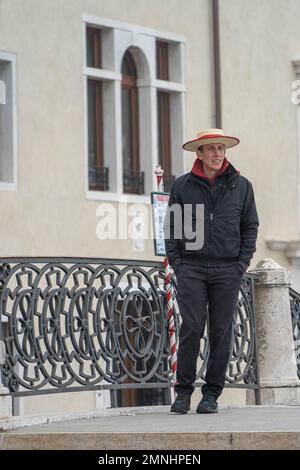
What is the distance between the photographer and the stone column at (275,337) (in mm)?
16172

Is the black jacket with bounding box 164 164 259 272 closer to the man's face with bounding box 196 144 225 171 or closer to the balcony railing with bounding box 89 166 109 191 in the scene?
the man's face with bounding box 196 144 225 171

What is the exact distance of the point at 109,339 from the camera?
48.2 ft

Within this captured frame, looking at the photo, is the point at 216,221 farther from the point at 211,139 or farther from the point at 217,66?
the point at 217,66

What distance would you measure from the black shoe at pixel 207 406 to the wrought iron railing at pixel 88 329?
97 centimetres

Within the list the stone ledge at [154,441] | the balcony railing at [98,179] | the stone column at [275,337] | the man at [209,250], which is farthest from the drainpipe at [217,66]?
the stone ledge at [154,441]

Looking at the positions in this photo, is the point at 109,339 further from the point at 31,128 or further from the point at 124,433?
the point at 31,128

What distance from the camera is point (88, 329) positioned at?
14.6 meters

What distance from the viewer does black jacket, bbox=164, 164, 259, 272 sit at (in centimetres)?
1341

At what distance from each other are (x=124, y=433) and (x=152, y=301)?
375 cm

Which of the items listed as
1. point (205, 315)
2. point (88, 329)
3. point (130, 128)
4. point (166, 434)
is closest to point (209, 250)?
point (205, 315)

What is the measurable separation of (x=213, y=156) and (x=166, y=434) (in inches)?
112

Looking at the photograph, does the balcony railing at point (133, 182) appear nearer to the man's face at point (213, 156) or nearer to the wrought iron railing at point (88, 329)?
the wrought iron railing at point (88, 329)

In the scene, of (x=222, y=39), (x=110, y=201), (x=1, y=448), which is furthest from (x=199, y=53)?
(x=1, y=448)

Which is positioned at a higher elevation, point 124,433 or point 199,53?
point 199,53
